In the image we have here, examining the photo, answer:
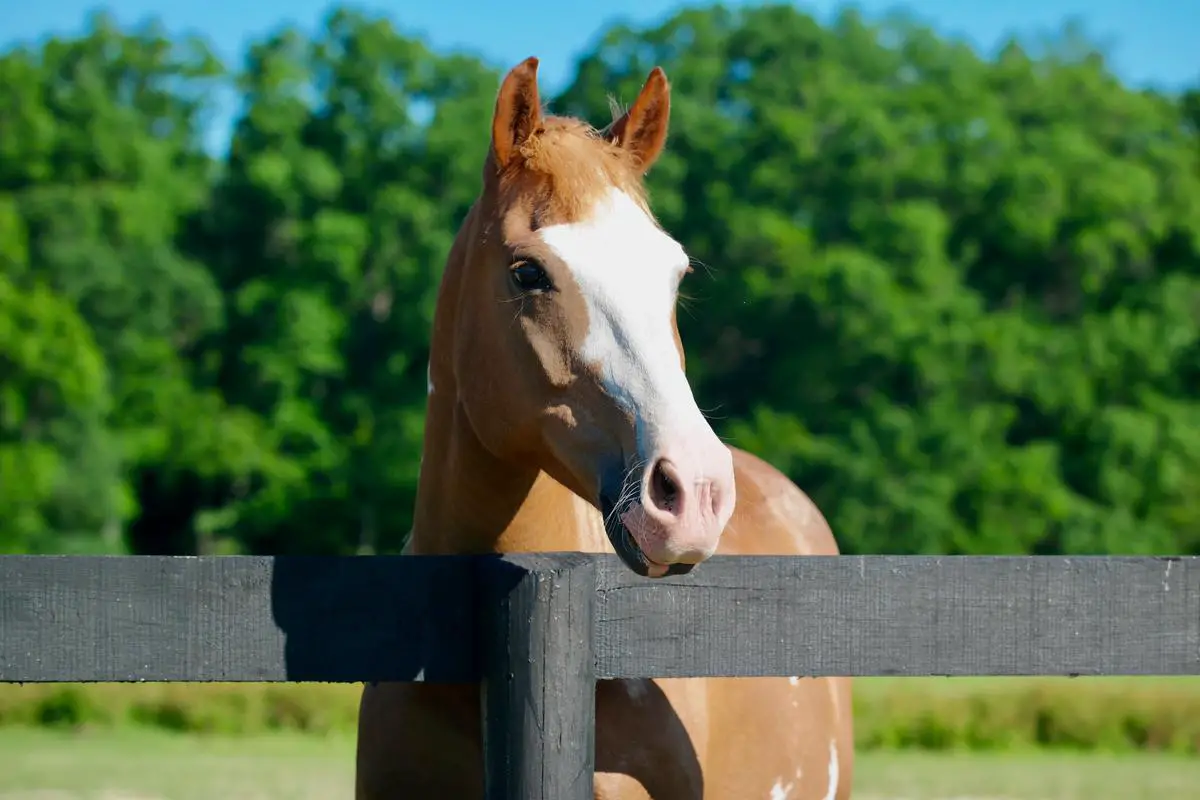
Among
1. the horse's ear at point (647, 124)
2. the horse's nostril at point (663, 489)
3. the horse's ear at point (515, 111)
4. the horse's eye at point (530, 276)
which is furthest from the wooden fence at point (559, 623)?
the horse's ear at point (647, 124)

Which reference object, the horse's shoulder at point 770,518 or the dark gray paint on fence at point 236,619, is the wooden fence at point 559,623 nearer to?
the dark gray paint on fence at point 236,619

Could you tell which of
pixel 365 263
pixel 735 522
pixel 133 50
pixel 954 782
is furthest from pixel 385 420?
pixel 735 522

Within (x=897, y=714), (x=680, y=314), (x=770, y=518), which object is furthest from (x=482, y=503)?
(x=680, y=314)

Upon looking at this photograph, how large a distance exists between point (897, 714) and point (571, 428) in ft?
37.9

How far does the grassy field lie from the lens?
9.31m

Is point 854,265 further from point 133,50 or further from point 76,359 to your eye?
point 133,50

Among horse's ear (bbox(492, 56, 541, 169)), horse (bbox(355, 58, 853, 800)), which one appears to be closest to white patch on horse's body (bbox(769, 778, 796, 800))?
horse (bbox(355, 58, 853, 800))

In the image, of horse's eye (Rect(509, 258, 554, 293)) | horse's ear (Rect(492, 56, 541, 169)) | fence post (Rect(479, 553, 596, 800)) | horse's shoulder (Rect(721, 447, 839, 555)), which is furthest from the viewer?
horse's shoulder (Rect(721, 447, 839, 555))

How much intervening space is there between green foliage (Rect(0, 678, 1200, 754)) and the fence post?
11.2 m

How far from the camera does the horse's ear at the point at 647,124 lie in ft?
10.5

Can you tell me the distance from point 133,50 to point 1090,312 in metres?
24.8

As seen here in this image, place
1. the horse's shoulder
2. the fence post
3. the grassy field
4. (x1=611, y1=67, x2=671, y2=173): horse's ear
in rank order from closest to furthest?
the fence post → (x1=611, y1=67, x2=671, y2=173): horse's ear → the horse's shoulder → the grassy field

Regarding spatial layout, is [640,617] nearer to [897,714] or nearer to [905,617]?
[905,617]

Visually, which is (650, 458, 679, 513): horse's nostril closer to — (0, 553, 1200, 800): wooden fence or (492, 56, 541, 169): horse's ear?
(0, 553, 1200, 800): wooden fence
